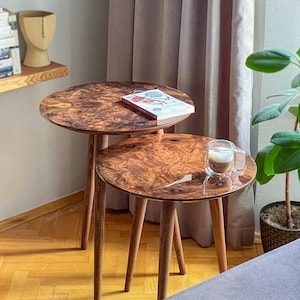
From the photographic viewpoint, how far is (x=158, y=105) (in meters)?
2.27

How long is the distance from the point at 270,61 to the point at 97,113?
0.56 m

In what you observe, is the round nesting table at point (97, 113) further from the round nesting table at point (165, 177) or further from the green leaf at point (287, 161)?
the green leaf at point (287, 161)

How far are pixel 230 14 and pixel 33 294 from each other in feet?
3.88

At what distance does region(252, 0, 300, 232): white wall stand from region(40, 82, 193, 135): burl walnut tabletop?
0.39m

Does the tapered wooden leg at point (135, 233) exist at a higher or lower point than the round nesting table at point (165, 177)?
lower

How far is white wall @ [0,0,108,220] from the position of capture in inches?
110

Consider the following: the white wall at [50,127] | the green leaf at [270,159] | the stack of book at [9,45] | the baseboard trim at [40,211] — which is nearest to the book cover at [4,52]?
the stack of book at [9,45]

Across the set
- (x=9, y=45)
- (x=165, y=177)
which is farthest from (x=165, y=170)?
(x=9, y=45)

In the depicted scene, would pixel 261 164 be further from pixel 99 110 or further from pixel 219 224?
pixel 99 110

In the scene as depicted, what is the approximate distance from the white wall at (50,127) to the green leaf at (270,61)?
2.92ft

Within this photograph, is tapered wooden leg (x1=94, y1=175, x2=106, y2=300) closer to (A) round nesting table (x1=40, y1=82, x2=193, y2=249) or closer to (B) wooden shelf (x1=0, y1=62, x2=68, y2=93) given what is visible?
(A) round nesting table (x1=40, y1=82, x2=193, y2=249)

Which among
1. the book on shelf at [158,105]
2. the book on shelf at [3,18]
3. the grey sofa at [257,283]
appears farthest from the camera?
the book on shelf at [3,18]

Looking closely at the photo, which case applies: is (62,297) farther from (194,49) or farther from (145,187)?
(194,49)

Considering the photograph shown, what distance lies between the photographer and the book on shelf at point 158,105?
86.6 inches
